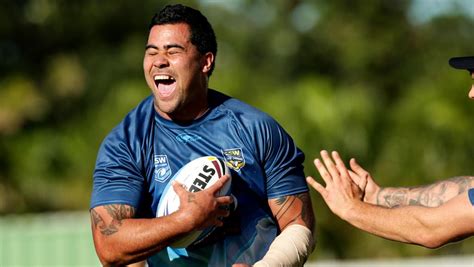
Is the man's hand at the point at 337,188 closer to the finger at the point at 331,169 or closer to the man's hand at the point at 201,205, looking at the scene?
the finger at the point at 331,169

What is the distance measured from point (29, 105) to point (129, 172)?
18863 millimetres

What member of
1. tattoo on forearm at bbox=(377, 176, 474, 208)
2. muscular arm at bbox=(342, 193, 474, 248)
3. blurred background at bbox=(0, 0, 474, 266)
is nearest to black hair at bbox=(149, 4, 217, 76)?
muscular arm at bbox=(342, 193, 474, 248)

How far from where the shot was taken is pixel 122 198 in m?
6.69

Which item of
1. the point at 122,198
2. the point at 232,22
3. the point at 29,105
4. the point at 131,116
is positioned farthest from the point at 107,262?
the point at 232,22

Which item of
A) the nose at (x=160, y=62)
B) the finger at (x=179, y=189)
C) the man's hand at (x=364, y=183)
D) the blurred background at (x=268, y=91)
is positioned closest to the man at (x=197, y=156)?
the nose at (x=160, y=62)

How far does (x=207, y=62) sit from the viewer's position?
23.2 feet

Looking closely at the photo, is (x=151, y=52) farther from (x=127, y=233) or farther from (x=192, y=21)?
(x=127, y=233)

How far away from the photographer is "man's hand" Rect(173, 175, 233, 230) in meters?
6.36

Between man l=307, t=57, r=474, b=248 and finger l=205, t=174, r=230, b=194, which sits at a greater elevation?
finger l=205, t=174, r=230, b=194

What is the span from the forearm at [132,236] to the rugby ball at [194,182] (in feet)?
0.57

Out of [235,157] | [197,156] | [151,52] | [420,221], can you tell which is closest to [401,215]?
[420,221]

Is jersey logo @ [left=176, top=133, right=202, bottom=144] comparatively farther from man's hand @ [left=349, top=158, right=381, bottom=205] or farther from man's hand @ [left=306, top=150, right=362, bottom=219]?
man's hand @ [left=349, top=158, right=381, bottom=205]

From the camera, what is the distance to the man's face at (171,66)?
22.4 feet

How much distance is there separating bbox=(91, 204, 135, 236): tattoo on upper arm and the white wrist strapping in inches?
32.9
